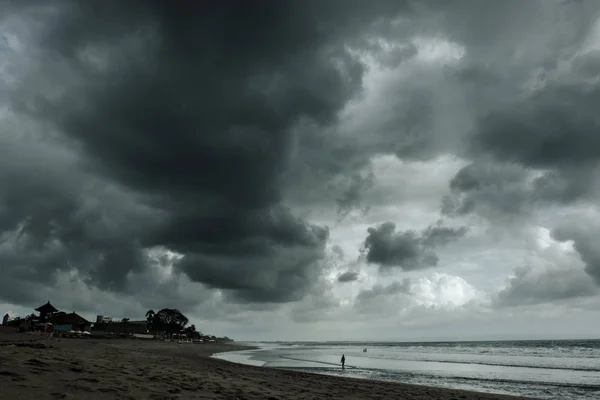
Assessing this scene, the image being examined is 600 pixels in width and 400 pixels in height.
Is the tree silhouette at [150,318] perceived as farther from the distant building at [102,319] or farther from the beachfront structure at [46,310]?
the beachfront structure at [46,310]

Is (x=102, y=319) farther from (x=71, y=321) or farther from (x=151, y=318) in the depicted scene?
(x=71, y=321)

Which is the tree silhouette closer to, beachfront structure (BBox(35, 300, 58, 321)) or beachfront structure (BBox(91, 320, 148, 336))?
beachfront structure (BBox(91, 320, 148, 336))

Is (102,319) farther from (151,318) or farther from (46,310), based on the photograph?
(46,310)

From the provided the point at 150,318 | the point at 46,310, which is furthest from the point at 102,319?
the point at 46,310

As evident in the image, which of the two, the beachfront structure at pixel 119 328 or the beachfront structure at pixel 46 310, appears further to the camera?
the beachfront structure at pixel 119 328

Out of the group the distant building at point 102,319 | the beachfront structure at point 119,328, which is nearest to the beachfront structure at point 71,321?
the beachfront structure at point 119,328

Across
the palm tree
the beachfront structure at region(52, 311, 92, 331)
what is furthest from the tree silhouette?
the beachfront structure at region(52, 311, 92, 331)

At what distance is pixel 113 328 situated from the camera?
483 ft

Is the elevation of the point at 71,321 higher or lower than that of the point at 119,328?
higher

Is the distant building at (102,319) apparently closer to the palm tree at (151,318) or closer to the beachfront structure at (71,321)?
the palm tree at (151,318)

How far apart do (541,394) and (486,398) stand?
29.8 ft

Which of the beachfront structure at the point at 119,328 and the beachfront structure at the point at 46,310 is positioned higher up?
the beachfront structure at the point at 46,310

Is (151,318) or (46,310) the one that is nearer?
(46,310)

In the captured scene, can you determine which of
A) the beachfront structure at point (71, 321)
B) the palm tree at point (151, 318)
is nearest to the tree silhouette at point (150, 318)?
the palm tree at point (151, 318)
